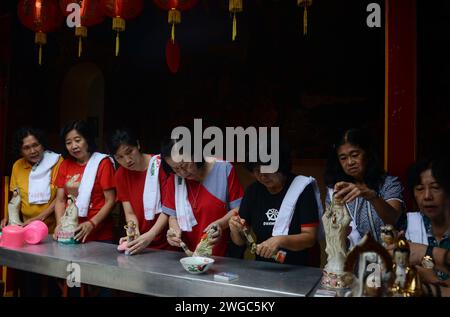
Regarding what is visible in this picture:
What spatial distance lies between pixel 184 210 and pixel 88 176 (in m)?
0.92

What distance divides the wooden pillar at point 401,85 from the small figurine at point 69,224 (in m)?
2.30

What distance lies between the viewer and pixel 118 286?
2184 millimetres

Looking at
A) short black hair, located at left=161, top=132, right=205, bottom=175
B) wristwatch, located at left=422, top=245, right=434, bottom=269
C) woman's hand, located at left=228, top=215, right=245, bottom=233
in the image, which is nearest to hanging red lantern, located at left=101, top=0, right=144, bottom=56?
short black hair, located at left=161, top=132, right=205, bottom=175

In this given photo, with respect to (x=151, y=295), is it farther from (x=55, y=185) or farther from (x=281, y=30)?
(x=281, y=30)

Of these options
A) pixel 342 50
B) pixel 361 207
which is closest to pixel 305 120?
pixel 342 50

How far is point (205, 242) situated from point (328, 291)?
77cm

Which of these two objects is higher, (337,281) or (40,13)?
(40,13)

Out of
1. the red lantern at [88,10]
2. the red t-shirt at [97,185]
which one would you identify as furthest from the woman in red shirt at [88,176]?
the red lantern at [88,10]

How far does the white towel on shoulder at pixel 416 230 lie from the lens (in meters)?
2.13

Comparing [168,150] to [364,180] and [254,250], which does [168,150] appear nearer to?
[254,250]

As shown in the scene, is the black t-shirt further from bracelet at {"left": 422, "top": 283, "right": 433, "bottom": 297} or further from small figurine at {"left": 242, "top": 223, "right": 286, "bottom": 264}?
bracelet at {"left": 422, "top": 283, "right": 433, "bottom": 297}

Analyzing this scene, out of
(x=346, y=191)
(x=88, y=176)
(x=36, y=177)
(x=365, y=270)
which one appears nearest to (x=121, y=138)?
(x=88, y=176)

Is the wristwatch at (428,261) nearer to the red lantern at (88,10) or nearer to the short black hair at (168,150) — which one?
the short black hair at (168,150)

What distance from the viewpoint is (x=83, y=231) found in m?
2.90
